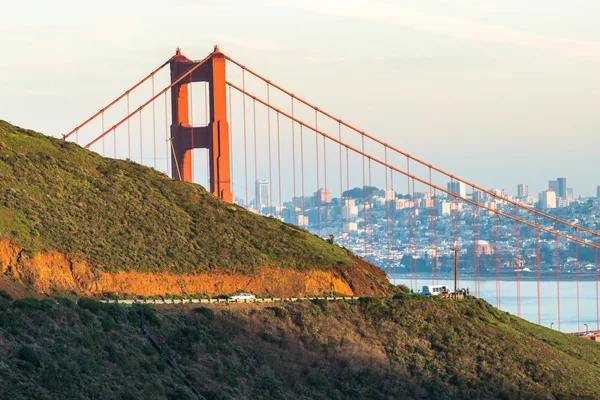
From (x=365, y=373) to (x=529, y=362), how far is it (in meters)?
14.6

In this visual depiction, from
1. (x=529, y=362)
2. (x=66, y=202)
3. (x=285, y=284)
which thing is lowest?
(x=529, y=362)

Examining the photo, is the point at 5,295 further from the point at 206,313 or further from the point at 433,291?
the point at 433,291

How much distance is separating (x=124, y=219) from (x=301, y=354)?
56.3 feet

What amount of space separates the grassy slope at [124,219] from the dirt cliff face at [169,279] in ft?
2.30

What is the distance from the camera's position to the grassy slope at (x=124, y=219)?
199 ft

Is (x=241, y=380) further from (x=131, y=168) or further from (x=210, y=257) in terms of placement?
(x=131, y=168)

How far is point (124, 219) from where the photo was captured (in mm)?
67312

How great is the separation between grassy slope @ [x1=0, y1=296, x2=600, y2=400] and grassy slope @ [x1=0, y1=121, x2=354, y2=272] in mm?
8236

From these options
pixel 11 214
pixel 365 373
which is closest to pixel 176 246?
pixel 11 214

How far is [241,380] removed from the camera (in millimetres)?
47875


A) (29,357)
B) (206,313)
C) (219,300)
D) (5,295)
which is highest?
(5,295)

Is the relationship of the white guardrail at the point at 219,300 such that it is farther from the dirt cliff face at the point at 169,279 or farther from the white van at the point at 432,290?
the white van at the point at 432,290

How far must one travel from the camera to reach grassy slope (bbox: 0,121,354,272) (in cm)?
6062

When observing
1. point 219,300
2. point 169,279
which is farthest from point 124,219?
point 219,300
